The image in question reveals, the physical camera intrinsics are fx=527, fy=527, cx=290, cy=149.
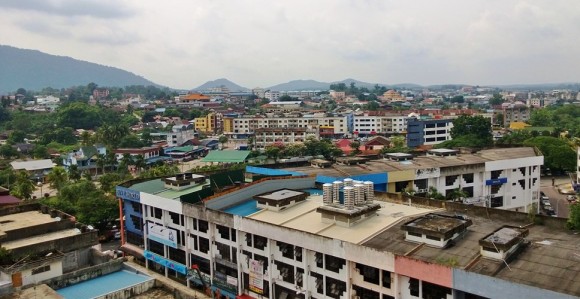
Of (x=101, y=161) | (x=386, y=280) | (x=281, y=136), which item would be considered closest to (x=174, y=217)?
(x=386, y=280)

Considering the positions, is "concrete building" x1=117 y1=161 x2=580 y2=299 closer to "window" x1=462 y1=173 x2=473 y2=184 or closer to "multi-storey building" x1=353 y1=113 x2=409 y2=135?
"window" x1=462 y1=173 x2=473 y2=184

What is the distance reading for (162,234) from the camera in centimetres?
3312

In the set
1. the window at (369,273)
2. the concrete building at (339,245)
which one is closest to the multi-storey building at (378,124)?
the concrete building at (339,245)

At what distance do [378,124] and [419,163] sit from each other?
76.1 m

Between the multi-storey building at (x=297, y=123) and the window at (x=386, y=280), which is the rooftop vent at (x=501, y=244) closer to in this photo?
the window at (x=386, y=280)

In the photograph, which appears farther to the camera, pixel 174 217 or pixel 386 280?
pixel 174 217

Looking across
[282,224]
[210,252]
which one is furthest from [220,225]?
[282,224]

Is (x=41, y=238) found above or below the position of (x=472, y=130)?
below

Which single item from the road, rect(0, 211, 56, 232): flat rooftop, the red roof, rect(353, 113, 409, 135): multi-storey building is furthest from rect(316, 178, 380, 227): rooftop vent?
rect(353, 113, 409, 135): multi-storey building

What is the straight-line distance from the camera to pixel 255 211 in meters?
28.9

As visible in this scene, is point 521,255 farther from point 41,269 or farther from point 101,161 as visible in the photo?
point 101,161

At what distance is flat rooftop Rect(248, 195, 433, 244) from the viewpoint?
23.7m

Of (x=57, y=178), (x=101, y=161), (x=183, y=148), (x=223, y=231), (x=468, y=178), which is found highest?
(x=468, y=178)

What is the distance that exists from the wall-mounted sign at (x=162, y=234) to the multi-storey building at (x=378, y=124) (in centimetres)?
8852
